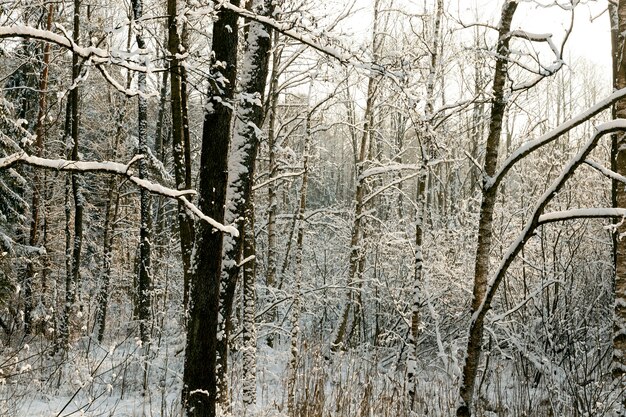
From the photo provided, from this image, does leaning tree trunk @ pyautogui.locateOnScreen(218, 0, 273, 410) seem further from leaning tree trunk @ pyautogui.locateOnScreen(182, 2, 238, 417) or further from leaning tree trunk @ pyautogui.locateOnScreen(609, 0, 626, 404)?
leaning tree trunk @ pyautogui.locateOnScreen(609, 0, 626, 404)

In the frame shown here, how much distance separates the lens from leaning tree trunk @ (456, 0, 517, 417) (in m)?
3.82

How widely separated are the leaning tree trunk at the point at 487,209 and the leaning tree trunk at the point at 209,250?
83.8 inches

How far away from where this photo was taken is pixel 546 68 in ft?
9.98

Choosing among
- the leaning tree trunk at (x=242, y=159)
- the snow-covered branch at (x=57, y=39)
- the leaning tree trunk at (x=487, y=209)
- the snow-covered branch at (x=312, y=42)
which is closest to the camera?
the snow-covered branch at (x=57, y=39)

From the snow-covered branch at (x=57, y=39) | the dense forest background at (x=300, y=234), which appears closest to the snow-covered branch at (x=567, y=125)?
the dense forest background at (x=300, y=234)

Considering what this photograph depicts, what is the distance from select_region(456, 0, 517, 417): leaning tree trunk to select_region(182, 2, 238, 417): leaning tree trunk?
213 cm

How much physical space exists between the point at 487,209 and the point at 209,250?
2.34 metres

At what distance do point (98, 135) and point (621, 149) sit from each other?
69.4ft

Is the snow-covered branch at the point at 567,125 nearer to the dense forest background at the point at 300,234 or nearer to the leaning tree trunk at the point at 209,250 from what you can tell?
the dense forest background at the point at 300,234

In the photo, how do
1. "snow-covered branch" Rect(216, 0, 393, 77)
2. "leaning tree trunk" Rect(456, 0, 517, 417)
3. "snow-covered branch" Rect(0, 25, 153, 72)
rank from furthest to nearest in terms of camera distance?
"leaning tree trunk" Rect(456, 0, 517, 417)
"snow-covered branch" Rect(216, 0, 393, 77)
"snow-covered branch" Rect(0, 25, 153, 72)

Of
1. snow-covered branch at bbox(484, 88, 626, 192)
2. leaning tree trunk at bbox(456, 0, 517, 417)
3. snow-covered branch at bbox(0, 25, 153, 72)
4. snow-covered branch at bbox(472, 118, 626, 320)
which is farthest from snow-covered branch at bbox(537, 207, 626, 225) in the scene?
snow-covered branch at bbox(0, 25, 153, 72)

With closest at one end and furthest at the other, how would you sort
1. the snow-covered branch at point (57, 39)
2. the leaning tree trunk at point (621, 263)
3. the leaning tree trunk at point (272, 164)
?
the snow-covered branch at point (57, 39), the leaning tree trunk at point (621, 263), the leaning tree trunk at point (272, 164)

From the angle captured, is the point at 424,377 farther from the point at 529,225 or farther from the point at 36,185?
the point at 36,185

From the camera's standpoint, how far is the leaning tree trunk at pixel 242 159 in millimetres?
5355
